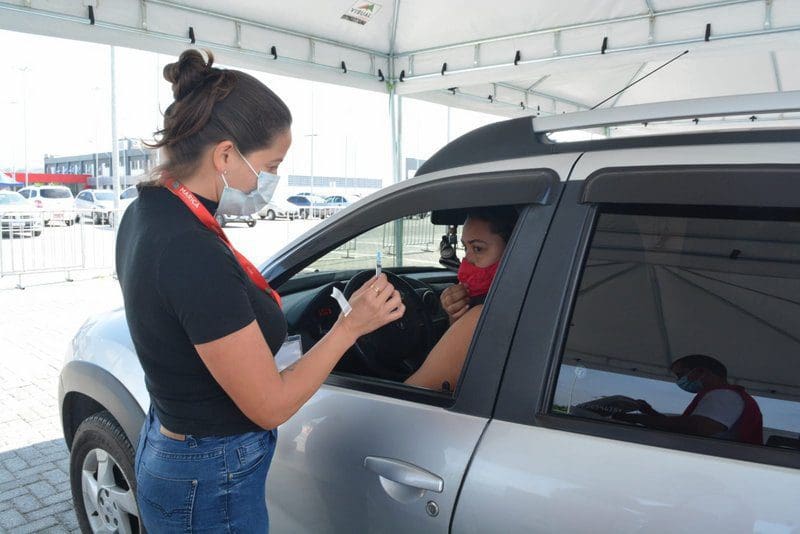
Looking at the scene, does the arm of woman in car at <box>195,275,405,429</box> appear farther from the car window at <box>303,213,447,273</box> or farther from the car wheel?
the car wheel

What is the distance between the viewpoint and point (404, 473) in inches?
57.6

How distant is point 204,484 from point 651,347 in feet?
3.48

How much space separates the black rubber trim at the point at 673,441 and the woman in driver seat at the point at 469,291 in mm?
446

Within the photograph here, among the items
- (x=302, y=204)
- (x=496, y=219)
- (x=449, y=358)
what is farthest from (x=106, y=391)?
(x=302, y=204)

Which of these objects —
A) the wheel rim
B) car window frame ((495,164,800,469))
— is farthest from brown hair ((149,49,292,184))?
the wheel rim

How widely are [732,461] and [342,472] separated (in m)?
0.95

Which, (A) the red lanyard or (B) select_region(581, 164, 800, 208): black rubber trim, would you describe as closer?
(B) select_region(581, 164, 800, 208): black rubber trim

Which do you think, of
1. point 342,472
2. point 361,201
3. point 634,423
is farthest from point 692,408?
point 361,201

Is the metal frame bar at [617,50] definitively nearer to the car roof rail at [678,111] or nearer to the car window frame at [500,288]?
the car roof rail at [678,111]

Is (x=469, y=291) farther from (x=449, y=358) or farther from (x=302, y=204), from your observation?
(x=302, y=204)

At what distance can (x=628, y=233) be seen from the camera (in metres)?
1.36

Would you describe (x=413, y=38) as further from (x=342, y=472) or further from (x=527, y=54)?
(x=342, y=472)

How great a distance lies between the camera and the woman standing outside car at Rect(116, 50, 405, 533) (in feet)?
4.03

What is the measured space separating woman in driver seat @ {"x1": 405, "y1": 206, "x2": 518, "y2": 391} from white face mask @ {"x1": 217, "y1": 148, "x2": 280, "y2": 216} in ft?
2.20
